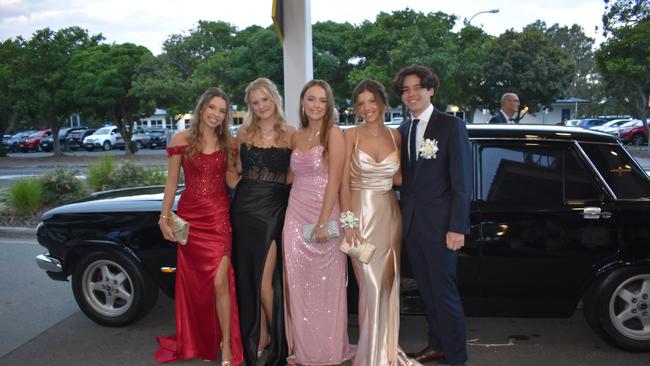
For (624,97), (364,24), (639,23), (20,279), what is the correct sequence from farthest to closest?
(624,97) → (364,24) → (639,23) → (20,279)

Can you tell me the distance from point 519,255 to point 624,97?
30.9 metres

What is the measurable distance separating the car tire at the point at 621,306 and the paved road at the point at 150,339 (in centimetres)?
13

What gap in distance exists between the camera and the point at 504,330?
436cm

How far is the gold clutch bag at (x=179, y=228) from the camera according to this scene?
3.70 meters

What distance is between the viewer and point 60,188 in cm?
952

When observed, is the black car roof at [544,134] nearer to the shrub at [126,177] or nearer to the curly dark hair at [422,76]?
the curly dark hair at [422,76]

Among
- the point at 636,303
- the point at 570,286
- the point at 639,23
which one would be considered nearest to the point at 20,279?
the point at 570,286

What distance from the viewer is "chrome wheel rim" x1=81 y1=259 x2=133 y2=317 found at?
4.34 m

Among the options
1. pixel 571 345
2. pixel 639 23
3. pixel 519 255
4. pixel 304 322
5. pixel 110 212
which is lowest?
pixel 571 345

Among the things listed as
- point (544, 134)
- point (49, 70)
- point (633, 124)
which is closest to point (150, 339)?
point (544, 134)

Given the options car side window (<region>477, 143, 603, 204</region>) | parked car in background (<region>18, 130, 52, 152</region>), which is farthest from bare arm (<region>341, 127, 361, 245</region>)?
parked car in background (<region>18, 130, 52, 152</region>)

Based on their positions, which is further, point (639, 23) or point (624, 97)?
point (624, 97)

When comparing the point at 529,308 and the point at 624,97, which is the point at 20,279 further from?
the point at 624,97

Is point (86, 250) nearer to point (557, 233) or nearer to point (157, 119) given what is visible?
point (557, 233)
